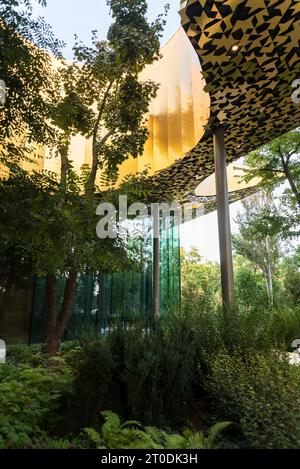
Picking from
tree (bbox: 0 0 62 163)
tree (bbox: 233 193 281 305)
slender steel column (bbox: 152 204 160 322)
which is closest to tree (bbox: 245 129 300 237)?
slender steel column (bbox: 152 204 160 322)

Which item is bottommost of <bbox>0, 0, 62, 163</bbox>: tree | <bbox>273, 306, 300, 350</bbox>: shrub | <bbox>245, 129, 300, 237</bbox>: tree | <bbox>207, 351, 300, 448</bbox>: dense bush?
<bbox>207, 351, 300, 448</bbox>: dense bush

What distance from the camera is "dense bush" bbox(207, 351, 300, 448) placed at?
2.01m

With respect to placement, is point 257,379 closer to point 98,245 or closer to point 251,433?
point 251,433

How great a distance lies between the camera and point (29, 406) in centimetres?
255

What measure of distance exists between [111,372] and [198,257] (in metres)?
23.4

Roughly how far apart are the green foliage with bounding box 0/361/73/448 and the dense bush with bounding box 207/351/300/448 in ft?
4.88

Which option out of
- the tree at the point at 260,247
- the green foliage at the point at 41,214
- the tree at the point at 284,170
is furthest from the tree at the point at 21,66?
the tree at the point at 260,247

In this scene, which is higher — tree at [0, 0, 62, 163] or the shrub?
tree at [0, 0, 62, 163]

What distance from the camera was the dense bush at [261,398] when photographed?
2.01 meters

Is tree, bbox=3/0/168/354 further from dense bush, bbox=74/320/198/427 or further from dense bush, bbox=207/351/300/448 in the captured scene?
dense bush, bbox=207/351/300/448

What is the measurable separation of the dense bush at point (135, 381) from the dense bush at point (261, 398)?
1.16ft

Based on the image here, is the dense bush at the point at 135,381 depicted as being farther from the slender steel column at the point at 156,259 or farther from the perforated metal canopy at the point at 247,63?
the slender steel column at the point at 156,259

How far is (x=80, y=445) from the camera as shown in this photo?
2143 millimetres

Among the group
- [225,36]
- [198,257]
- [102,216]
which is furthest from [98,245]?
[198,257]
